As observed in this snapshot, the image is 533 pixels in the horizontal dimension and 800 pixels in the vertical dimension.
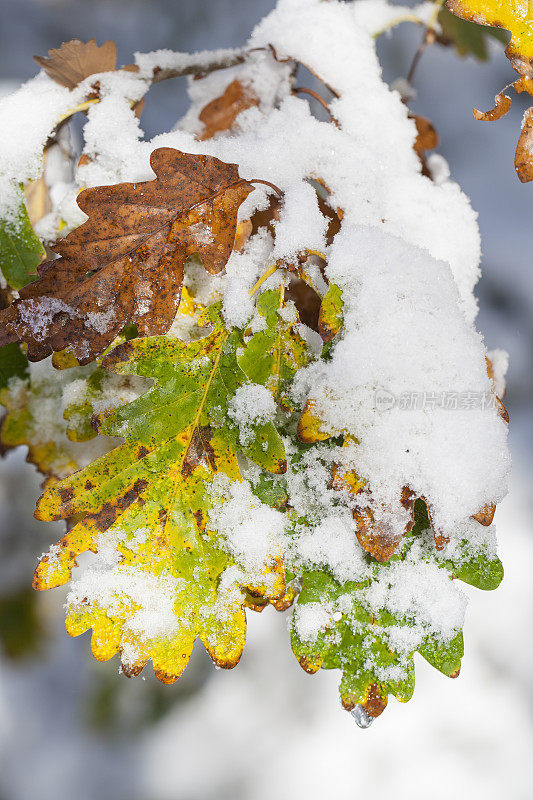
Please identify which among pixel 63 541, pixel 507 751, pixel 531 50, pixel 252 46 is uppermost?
pixel 531 50

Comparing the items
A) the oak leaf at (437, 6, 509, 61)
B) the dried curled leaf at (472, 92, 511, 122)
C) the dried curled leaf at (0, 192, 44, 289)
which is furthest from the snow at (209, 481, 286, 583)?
the oak leaf at (437, 6, 509, 61)

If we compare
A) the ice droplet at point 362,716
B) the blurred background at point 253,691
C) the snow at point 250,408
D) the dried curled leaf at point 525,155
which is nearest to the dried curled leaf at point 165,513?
the snow at point 250,408

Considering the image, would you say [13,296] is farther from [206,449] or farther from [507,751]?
[507,751]

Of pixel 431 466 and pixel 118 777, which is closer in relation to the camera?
pixel 431 466

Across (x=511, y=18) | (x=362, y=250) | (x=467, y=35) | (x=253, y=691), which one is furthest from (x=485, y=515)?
(x=253, y=691)

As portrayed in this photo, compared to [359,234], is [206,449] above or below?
below

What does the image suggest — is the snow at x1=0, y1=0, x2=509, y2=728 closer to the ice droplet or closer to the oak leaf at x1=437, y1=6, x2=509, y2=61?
the ice droplet

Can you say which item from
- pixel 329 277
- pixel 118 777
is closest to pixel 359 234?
pixel 329 277
